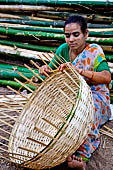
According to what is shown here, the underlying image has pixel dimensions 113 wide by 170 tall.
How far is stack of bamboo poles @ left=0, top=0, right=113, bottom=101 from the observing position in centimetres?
277

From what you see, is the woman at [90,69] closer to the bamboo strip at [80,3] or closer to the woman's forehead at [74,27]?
the woman's forehead at [74,27]

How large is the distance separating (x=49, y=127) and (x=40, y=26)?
1.98 meters

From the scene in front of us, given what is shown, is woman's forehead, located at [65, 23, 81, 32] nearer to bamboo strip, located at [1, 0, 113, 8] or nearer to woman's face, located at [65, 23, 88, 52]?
woman's face, located at [65, 23, 88, 52]

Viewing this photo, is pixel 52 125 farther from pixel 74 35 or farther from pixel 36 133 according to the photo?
pixel 74 35

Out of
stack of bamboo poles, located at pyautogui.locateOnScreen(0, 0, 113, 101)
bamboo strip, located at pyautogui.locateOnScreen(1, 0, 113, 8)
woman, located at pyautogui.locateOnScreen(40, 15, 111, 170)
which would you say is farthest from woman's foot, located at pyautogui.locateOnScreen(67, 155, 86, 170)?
bamboo strip, located at pyautogui.locateOnScreen(1, 0, 113, 8)

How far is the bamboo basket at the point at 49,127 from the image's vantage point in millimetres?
1014

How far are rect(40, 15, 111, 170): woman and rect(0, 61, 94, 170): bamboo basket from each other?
14cm

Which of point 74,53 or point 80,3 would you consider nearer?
point 74,53

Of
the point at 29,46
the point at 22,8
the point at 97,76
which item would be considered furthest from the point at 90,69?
the point at 22,8

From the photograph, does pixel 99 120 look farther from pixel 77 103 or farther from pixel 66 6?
pixel 66 6

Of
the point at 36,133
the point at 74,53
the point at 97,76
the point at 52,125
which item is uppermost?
the point at 74,53

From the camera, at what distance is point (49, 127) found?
1719 millimetres

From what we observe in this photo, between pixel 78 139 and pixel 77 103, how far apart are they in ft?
0.62

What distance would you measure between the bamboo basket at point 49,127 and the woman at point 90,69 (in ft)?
0.46
